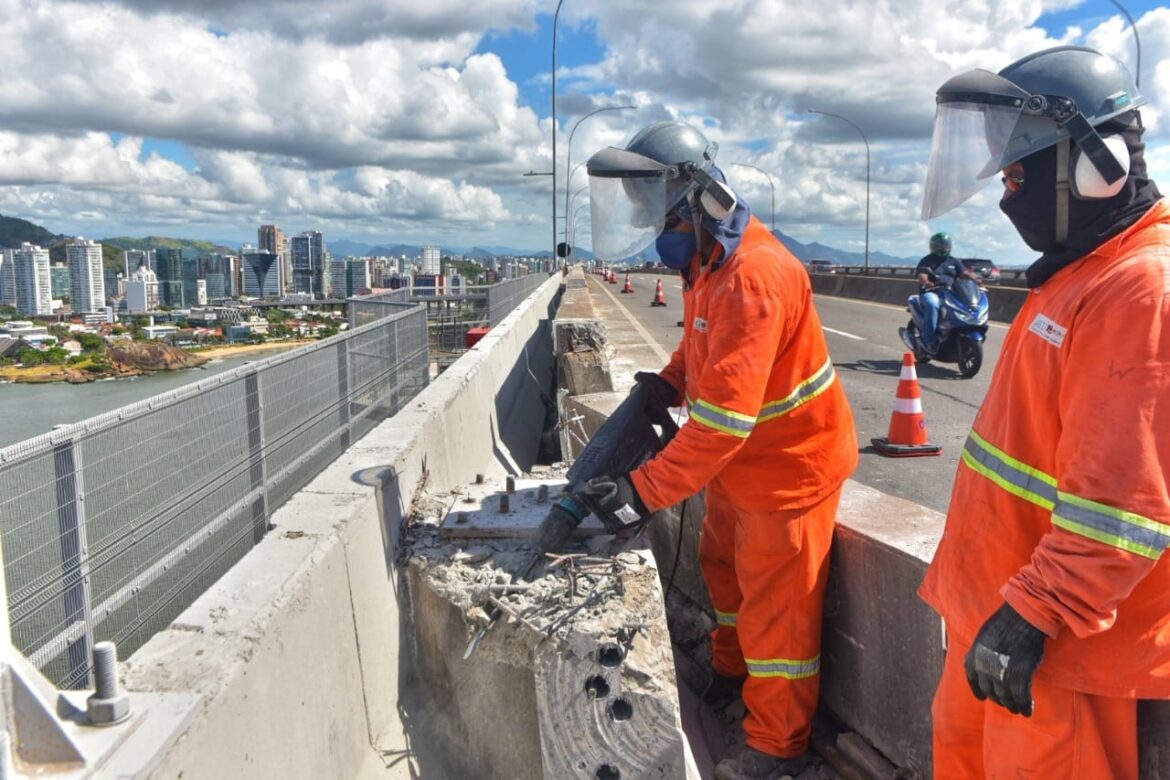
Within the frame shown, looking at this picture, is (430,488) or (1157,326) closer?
(1157,326)

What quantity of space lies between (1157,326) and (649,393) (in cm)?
242

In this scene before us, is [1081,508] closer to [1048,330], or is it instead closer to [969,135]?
[1048,330]

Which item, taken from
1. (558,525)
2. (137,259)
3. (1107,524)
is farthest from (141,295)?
(1107,524)

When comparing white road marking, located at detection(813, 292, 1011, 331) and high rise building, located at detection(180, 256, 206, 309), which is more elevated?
high rise building, located at detection(180, 256, 206, 309)

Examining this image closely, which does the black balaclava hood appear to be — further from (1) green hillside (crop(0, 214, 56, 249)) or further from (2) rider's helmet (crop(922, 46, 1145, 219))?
(1) green hillside (crop(0, 214, 56, 249))

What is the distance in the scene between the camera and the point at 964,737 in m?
2.50

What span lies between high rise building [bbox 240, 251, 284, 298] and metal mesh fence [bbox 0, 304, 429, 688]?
28.1 meters

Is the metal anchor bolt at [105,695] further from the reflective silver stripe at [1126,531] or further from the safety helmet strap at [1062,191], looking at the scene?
the safety helmet strap at [1062,191]

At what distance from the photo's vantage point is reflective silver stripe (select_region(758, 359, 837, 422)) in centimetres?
346

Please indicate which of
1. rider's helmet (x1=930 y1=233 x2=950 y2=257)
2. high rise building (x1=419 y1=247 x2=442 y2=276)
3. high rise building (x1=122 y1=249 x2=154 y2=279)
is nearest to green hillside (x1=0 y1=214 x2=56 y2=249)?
high rise building (x1=122 y1=249 x2=154 y2=279)

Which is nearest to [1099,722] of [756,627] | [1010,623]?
[1010,623]

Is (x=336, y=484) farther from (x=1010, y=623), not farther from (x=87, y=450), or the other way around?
(x=1010, y=623)

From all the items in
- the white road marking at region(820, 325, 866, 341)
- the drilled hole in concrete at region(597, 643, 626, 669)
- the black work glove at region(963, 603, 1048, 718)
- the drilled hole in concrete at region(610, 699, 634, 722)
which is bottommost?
the drilled hole in concrete at region(610, 699, 634, 722)

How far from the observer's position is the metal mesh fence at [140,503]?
3.19 meters
